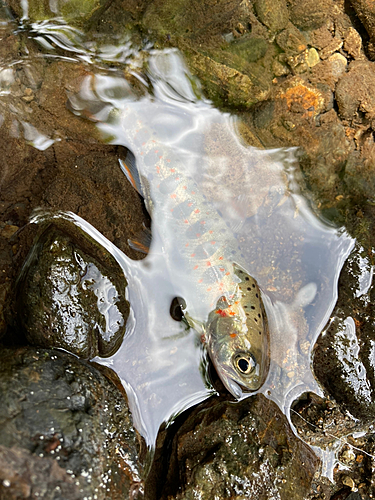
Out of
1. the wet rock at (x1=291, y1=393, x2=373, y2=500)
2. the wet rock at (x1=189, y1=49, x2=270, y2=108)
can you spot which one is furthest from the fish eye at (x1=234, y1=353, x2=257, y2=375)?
the wet rock at (x1=189, y1=49, x2=270, y2=108)

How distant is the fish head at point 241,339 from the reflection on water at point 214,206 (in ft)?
0.40

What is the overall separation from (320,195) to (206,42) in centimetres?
224

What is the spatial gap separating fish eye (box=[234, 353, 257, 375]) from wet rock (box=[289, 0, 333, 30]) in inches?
154

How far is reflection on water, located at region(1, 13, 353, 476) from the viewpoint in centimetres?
394

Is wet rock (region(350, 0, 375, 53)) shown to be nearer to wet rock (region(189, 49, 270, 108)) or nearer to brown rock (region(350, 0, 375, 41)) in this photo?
brown rock (region(350, 0, 375, 41))

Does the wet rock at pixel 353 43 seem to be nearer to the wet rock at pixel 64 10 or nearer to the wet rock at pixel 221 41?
the wet rock at pixel 221 41

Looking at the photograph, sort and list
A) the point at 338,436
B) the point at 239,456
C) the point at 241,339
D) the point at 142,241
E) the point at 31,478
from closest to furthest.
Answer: the point at 31,478 < the point at 239,456 < the point at 338,436 < the point at 241,339 < the point at 142,241

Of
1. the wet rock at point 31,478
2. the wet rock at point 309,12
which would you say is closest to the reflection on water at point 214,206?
the wet rock at point 309,12

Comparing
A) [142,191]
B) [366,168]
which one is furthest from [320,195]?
[142,191]

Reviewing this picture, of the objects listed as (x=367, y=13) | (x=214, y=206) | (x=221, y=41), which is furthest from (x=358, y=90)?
(x=214, y=206)

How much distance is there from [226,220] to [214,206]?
0.73ft

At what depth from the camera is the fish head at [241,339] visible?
3.73 m

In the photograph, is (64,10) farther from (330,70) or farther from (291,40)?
(330,70)

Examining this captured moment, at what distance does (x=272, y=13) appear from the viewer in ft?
13.4
